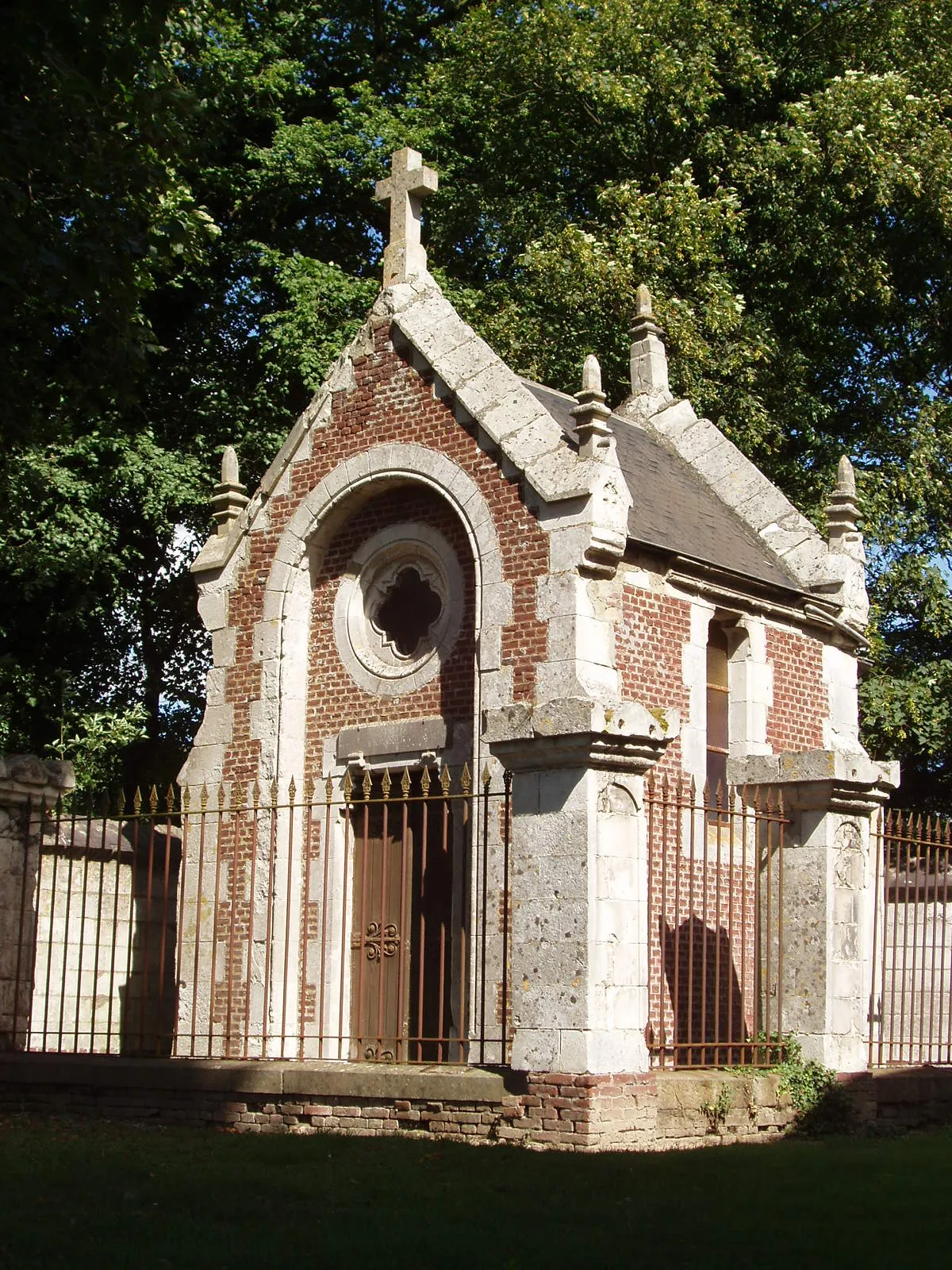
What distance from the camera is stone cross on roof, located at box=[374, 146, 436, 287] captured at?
1570 centimetres

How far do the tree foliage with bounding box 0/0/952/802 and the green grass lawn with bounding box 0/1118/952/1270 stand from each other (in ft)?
36.2

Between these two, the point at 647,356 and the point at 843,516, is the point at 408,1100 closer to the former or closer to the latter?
the point at 843,516

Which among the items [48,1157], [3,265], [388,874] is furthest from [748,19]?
[48,1157]

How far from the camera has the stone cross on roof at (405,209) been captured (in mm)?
15695

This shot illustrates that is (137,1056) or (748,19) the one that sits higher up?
(748,19)

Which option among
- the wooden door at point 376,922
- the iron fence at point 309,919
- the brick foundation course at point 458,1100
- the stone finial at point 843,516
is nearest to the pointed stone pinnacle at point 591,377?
the iron fence at point 309,919

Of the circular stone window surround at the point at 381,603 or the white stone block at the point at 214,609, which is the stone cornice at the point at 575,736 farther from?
the white stone block at the point at 214,609

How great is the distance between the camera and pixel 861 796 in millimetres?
12508

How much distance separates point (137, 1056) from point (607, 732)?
5.20 meters

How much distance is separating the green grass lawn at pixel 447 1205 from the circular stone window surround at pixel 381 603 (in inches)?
215

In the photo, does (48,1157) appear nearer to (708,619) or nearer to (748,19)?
(708,619)

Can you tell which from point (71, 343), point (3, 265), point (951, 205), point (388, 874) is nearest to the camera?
point (3, 265)

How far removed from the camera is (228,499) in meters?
16.5

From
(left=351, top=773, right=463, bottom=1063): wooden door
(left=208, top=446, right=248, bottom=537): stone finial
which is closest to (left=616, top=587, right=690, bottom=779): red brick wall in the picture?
(left=351, top=773, right=463, bottom=1063): wooden door
